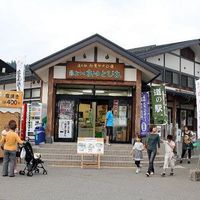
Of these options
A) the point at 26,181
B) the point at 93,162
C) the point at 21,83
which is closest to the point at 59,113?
the point at 21,83

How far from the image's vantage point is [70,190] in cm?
833

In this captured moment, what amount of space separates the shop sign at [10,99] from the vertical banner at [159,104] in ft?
22.0

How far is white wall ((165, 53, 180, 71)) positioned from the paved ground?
12.2 metres

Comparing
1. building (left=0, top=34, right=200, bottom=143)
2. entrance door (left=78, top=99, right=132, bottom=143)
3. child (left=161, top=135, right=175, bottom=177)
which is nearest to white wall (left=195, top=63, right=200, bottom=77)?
Answer: building (left=0, top=34, right=200, bottom=143)

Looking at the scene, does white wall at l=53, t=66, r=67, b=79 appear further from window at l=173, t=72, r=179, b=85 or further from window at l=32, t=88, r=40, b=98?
window at l=173, t=72, r=179, b=85

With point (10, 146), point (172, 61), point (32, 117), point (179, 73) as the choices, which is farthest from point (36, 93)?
point (10, 146)

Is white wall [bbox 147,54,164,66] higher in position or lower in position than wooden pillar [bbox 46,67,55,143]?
higher

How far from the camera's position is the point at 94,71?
16391 millimetres

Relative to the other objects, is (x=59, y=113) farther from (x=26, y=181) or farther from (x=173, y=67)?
(x=173, y=67)

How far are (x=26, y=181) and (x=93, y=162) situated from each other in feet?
14.4

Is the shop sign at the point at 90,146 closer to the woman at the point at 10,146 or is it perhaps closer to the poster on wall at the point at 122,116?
the woman at the point at 10,146

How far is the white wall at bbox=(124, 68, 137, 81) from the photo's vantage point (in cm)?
1647

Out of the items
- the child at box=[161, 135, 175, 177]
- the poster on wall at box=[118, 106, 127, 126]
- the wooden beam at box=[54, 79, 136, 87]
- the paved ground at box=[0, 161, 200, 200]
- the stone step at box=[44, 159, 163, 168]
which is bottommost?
the paved ground at box=[0, 161, 200, 200]

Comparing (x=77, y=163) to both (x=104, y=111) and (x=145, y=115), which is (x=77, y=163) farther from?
(x=145, y=115)
